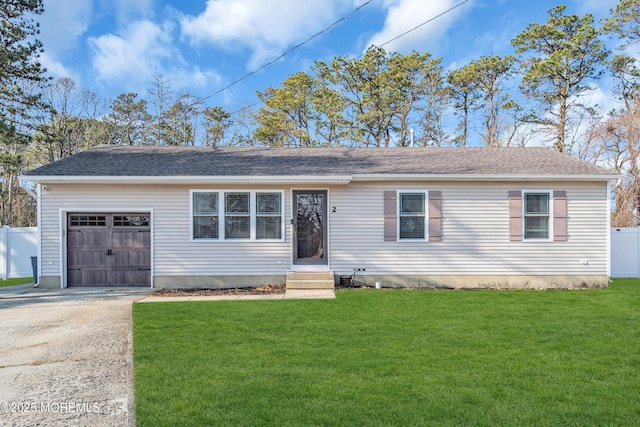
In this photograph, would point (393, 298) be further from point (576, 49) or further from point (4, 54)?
point (576, 49)

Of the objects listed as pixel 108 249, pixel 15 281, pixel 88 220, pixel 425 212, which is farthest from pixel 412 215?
pixel 15 281

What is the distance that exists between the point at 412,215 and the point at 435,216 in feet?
1.79

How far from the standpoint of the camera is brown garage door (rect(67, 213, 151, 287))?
980 cm

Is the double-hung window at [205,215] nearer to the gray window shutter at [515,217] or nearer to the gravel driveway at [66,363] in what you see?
the gravel driveway at [66,363]

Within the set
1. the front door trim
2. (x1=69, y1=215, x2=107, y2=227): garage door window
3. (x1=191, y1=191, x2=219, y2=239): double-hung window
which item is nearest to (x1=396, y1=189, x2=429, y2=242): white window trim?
the front door trim

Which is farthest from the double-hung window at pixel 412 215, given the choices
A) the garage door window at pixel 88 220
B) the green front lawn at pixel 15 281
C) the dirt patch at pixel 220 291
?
the green front lawn at pixel 15 281

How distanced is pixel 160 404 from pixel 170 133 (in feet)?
78.4

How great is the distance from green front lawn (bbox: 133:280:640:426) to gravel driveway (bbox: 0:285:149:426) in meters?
0.21

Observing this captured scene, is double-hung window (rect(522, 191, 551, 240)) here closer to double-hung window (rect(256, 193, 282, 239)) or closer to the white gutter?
the white gutter

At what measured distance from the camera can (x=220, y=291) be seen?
9391mm

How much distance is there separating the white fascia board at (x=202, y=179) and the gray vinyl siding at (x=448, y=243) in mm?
355

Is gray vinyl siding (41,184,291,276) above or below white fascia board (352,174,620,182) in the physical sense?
below

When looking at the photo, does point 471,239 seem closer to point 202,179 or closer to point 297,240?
point 297,240

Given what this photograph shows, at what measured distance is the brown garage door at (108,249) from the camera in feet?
32.1
